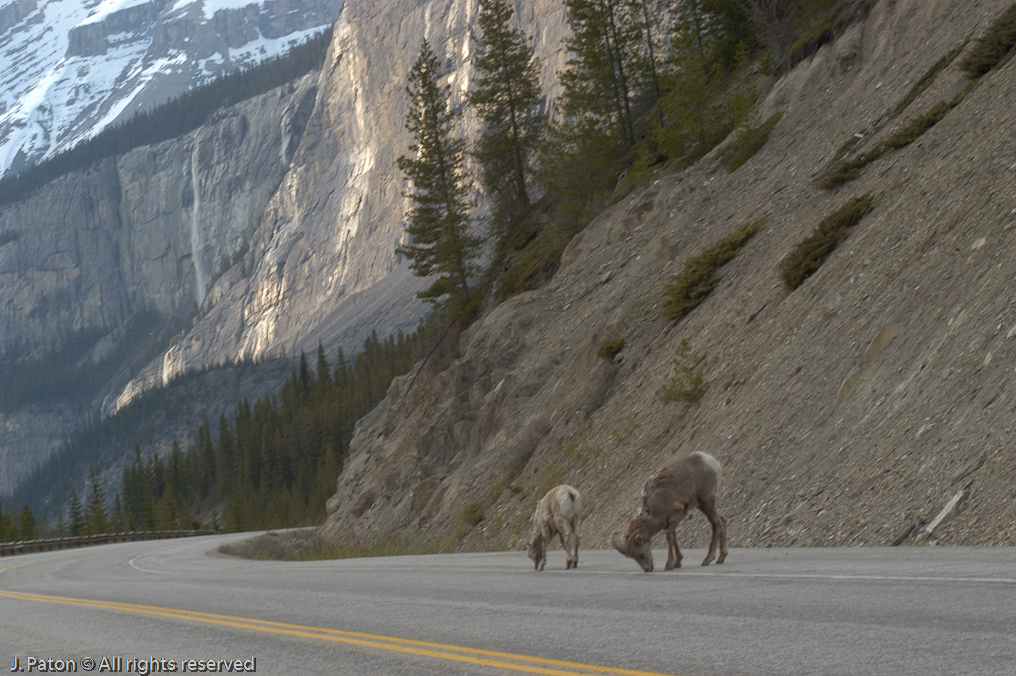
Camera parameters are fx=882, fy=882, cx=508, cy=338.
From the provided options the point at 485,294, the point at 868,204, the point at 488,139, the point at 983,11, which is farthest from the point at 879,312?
the point at 488,139

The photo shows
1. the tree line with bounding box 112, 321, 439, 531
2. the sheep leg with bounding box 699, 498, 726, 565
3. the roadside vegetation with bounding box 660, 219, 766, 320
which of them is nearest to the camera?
the sheep leg with bounding box 699, 498, 726, 565

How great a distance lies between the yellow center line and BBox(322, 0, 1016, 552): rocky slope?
6.11m

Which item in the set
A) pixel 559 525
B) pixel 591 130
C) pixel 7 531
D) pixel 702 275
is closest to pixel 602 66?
pixel 591 130

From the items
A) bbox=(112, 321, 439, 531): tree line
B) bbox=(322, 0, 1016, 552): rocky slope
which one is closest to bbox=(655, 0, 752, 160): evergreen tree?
bbox=(322, 0, 1016, 552): rocky slope

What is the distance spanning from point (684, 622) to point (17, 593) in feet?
46.1

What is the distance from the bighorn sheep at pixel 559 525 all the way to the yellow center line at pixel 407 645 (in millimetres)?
4295

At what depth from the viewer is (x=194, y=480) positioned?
12081cm

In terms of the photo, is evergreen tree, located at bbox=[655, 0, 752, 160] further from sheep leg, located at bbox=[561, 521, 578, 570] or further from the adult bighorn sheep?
the adult bighorn sheep

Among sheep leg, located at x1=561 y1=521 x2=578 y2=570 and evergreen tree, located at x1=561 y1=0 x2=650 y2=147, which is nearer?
sheep leg, located at x1=561 y1=521 x2=578 y2=570

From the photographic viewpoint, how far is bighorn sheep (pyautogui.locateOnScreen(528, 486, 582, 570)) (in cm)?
1203

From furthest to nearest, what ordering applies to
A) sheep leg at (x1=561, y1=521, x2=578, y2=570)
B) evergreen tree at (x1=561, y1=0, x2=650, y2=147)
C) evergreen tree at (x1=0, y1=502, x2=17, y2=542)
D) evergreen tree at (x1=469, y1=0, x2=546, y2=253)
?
evergreen tree at (x1=0, y1=502, x2=17, y2=542) < evergreen tree at (x1=469, y1=0, x2=546, y2=253) < evergreen tree at (x1=561, y1=0, x2=650, y2=147) < sheep leg at (x1=561, y1=521, x2=578, y2=570)

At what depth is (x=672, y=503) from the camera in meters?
10.2

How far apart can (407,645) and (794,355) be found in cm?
1233

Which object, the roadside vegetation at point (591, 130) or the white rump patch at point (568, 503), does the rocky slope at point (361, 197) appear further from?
the white rump patch at point (568, 503)
